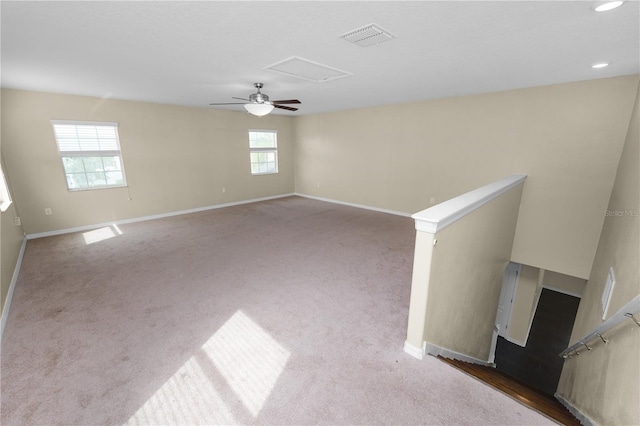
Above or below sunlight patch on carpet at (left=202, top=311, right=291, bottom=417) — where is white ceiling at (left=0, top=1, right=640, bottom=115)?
above

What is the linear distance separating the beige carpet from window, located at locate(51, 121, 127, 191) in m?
1.36

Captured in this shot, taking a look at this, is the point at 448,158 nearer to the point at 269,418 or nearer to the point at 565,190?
the point at 565,190

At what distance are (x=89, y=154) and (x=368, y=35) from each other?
17.0ft

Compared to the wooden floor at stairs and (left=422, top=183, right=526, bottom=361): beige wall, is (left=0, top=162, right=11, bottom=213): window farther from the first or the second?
the wooden floor at stairs

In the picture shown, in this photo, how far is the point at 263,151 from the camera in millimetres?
7184

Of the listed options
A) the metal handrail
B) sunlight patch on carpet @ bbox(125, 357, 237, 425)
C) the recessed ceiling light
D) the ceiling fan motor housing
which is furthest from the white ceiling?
sunlight patch on carpet @ bbox(125, 357, 237, 425)

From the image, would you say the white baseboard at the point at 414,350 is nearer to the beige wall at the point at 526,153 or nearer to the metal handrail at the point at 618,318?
the metal handrail at the point at 618,318

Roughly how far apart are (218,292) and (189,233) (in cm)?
225

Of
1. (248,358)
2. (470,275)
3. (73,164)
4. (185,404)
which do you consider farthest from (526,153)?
(73,164)

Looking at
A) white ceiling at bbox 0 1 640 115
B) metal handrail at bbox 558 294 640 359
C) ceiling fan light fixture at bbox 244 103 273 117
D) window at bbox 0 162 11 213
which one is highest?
white ceiling at bbox 0 1 640 115

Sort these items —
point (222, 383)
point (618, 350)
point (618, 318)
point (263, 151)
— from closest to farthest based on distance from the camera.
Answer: point (618, 318), point (618, 350), point (222, 383), point (263, 151)

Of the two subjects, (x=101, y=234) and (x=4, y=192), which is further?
(x=101, y=234)

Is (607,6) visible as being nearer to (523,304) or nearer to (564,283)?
(523,304)

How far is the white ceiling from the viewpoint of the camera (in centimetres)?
170
